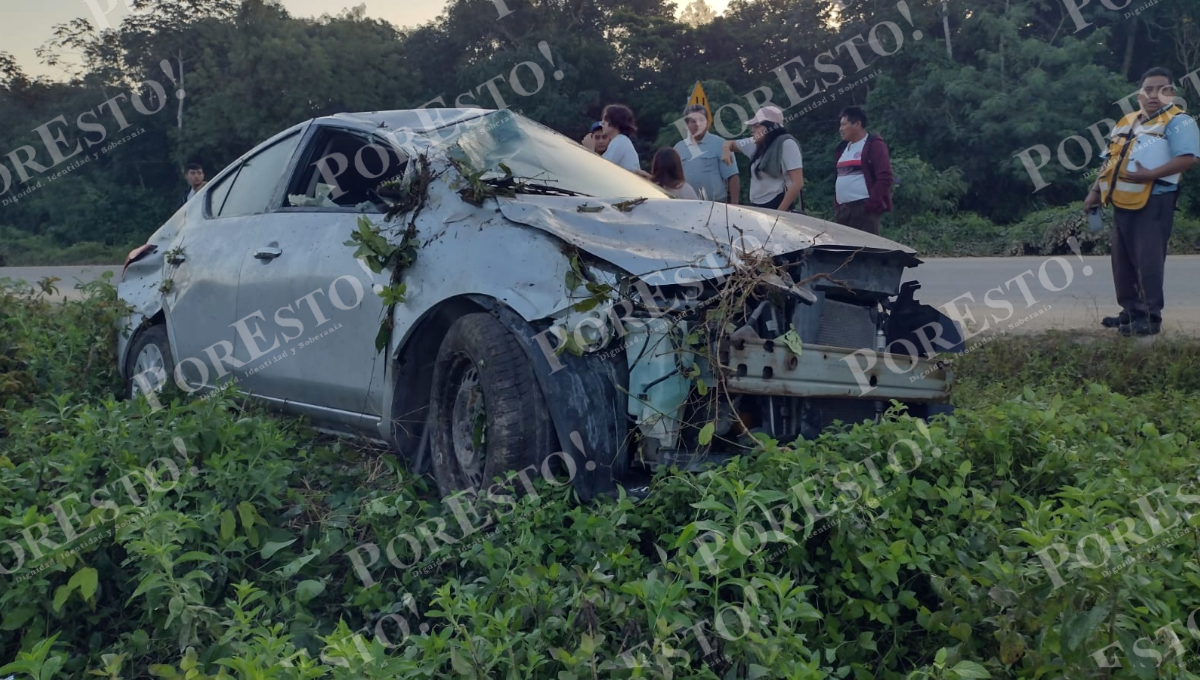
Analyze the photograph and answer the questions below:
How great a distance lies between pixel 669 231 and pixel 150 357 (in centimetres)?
343

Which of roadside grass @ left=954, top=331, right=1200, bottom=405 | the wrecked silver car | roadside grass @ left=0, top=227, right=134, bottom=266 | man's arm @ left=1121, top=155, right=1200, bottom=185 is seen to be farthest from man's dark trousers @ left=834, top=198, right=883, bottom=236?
roadside grass @ left=0, top=227, right=134, bottom=266

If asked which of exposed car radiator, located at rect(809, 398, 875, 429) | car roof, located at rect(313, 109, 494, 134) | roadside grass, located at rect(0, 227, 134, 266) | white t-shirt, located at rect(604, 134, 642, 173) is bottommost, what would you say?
roadside grass, located at rect(0, 227, 134, 266)

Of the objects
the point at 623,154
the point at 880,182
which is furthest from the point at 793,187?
the point at 623,154

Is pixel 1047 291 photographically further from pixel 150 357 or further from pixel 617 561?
pixel 617 561

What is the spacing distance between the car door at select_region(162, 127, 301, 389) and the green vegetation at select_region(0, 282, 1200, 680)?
0.96 meters

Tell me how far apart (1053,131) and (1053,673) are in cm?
1976

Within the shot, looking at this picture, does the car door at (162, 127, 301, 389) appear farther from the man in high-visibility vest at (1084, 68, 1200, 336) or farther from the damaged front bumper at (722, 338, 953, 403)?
the man in high-visibility vest at (1084, 68, 1200, 336)

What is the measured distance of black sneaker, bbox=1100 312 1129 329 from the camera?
688cm

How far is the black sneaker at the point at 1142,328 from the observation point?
670 centimetres

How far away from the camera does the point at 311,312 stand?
4.52 m

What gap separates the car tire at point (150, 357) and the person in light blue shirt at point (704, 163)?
3907mm

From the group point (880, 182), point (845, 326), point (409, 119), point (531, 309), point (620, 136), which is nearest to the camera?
point (531, 309)

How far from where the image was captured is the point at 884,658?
2.90 m

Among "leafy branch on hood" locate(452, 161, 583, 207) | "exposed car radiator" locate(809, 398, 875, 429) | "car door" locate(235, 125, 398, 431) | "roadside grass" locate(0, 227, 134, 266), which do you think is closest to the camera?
"exposed car radiator" locate(809, 398, 875, 429)
